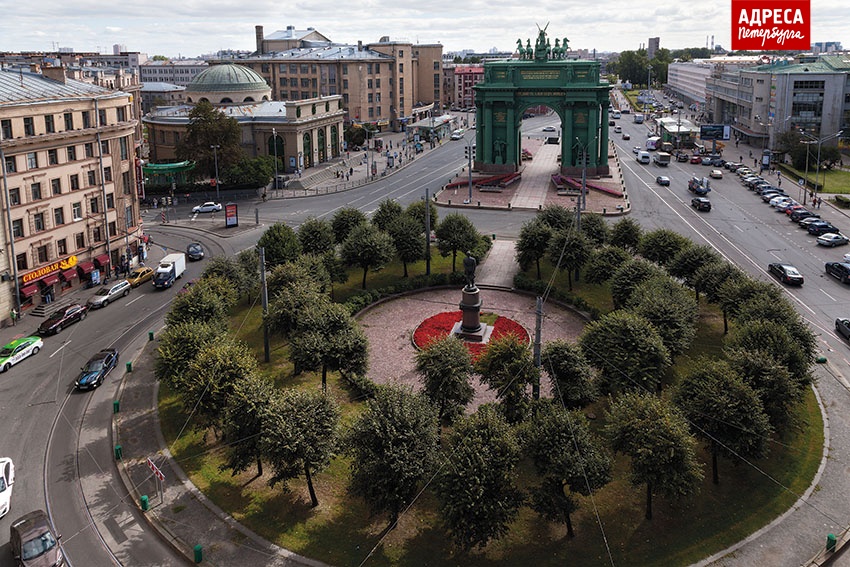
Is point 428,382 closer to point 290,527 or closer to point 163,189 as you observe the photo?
point 290,527

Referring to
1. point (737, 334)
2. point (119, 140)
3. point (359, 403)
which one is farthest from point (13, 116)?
point (737, 334)

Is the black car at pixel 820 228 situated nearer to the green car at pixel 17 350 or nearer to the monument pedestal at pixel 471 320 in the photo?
the monument pedestal at pixel 471 320

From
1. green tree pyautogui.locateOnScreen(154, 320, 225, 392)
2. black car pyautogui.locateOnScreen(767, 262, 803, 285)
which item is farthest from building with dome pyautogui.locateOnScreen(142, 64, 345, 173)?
black car pyautogui.locateOnScreen(767, 262, 803, 285)

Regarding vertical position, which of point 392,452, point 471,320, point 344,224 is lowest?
point 471,320

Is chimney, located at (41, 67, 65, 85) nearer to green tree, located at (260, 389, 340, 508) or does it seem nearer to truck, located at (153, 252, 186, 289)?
truck, located at (153, 252, 186, 289)

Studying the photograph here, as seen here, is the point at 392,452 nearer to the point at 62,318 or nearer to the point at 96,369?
the point at 96,369

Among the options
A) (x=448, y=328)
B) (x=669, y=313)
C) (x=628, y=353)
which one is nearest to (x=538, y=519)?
(x=628, y=353)

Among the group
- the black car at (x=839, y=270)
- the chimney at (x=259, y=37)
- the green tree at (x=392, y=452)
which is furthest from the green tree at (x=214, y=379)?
the chimney at (x=259, y=37)
